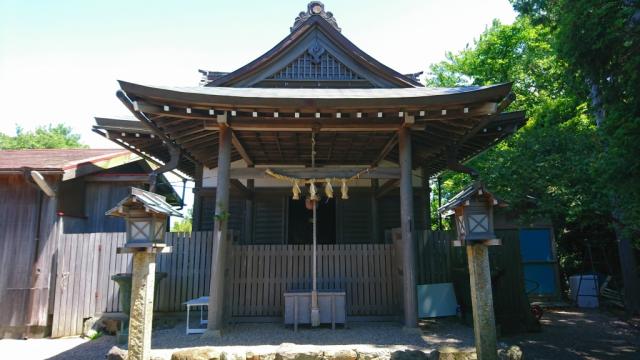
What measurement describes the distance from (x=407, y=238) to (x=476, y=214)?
1.76m

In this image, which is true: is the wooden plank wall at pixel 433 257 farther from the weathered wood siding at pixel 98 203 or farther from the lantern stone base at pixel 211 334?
the weathered wood siding at pixel 98 203

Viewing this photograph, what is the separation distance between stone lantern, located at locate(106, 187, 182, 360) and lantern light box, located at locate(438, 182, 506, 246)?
12.3 feet

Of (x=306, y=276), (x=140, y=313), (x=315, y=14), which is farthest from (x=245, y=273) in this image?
(x=315, y=14)

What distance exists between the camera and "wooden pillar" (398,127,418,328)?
6117 mm

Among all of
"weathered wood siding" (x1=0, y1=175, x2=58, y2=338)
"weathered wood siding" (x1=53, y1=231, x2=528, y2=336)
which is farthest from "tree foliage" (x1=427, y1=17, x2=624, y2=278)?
"weathered wood siding" (x1=0, y1=175, x2=58, y2=338)

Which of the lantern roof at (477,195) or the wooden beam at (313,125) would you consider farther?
the wooden beam at (313,125)

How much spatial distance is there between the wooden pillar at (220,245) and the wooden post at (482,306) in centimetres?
371

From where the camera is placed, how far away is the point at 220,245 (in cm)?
609

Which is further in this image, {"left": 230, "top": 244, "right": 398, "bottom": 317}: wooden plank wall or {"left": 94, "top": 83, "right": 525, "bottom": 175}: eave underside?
{"left": 230, "top": 244, "right": 398, "bottom": 317}: wooden plank wall

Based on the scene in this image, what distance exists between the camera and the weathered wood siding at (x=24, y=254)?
7375 mm

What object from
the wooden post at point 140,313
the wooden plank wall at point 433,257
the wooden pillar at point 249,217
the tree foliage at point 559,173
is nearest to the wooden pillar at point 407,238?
the wooden plank wall at point 433,257

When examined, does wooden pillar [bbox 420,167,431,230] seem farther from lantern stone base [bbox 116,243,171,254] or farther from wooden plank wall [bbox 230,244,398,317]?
lantern stone base [bbox 116,243,171,254]

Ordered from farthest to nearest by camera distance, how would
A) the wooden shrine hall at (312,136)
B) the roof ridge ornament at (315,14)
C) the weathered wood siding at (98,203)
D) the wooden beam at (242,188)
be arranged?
1. the roof ridge ornament at (315,14)
2. the weathered wood siding at (98,203)
3. the wooden beam at (242,188)
4. the wooden shrine hall at (312,136)

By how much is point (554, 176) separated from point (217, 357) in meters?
6.32
